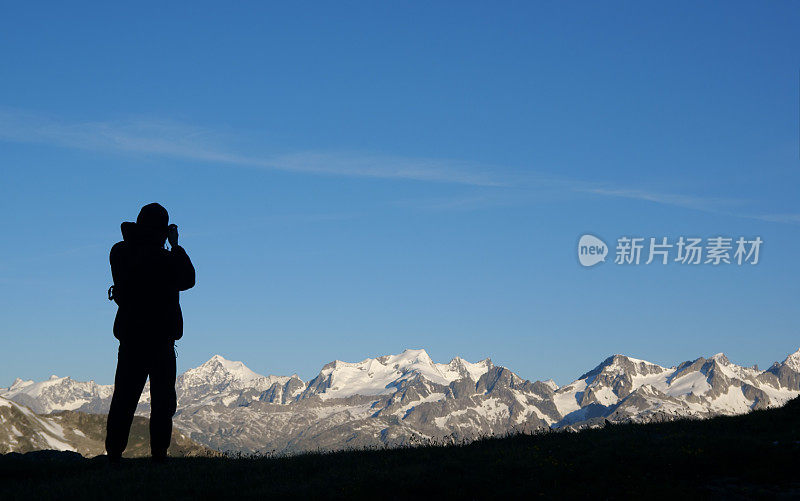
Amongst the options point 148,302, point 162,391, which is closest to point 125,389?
point 162,391

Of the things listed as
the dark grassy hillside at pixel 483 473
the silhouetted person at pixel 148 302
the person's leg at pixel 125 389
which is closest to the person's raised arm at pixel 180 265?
the silhouetted person at pixel 148 302

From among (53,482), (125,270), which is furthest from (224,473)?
(125,270)

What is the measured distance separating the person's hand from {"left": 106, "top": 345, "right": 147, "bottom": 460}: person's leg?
Result: 90.8 inches

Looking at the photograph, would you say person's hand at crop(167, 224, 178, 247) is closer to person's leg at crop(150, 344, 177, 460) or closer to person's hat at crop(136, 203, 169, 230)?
person's hat at crop(136, 203, 169, 230)

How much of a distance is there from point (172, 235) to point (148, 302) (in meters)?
1.45

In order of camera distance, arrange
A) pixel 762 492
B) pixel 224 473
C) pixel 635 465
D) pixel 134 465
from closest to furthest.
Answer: pixel 762 492, pixel 635 465, pixel 224 473, pixel 134 465

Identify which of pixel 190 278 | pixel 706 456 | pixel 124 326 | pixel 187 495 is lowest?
pixel 187 495

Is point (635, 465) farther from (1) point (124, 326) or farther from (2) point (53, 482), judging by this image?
(2) point (53, 482)

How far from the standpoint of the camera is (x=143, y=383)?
51.3ft

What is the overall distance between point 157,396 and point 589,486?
8.59 meters

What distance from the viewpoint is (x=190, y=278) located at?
15469mm

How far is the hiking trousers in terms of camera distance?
15562 mm

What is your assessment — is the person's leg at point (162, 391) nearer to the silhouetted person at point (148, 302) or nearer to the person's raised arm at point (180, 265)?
the silhouetted person at point (148, 302)

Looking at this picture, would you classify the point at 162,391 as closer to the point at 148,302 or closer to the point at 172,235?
the point at 148,302
